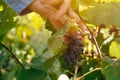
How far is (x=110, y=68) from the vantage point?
51.1 inches

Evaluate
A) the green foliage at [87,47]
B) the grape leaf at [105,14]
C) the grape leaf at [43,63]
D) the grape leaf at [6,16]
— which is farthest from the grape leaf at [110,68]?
the grape leaf at [6,16]

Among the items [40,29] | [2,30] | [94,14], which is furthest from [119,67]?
[40,29]

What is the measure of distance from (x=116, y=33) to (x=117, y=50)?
0.55 feet

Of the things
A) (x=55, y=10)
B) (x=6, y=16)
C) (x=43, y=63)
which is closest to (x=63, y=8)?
(x=55, y=10)

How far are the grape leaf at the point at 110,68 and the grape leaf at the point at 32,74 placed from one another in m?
0.27

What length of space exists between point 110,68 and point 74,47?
118 millimetres

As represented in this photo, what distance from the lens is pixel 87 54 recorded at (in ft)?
5.25

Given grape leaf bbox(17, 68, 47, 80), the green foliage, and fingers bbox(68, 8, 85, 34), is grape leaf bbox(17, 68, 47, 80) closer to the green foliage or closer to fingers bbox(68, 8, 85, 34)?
the green foliage

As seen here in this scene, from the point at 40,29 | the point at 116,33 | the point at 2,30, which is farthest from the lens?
the point at 40,29

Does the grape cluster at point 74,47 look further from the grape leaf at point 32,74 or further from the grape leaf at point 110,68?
the grape leaf at point 32,74

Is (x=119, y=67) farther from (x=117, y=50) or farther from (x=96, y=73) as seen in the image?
(x=96, y=73)

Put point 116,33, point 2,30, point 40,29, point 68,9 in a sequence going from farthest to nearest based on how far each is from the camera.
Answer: point 40,29
point 2,30
point 116,33
point 68,9

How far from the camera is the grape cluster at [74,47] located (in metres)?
1.29

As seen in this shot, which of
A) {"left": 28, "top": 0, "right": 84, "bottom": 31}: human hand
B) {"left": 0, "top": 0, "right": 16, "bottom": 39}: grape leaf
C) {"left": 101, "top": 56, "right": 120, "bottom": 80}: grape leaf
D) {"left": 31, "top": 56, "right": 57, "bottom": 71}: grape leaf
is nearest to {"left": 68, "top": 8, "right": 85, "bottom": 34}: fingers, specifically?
{"left": 28, "top": 0, "right": 84, "bottom": 31}: human hand
